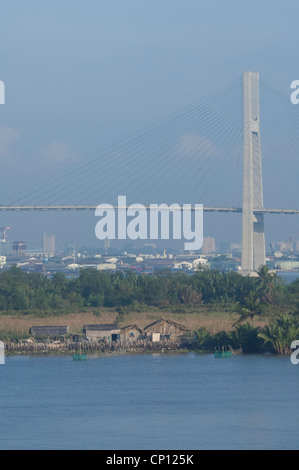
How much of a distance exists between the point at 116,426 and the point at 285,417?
12.0 feet

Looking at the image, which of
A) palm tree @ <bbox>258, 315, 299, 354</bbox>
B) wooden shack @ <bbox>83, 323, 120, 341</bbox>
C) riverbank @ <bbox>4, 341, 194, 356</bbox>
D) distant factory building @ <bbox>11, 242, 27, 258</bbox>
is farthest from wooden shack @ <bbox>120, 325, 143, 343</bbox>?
distant factory building @ <bbox>11, 242, 27, 258</bbox>

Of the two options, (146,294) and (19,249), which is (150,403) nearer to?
(146,294)

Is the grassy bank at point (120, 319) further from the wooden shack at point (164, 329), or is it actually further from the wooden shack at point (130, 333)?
the wooden shack at point (130, 333)

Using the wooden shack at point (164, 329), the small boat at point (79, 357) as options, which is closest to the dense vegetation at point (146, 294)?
the wooden shack at point (164, 329)

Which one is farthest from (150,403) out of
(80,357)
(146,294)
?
(146,294)

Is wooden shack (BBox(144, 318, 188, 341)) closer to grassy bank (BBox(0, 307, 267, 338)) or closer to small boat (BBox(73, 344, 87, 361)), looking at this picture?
grassy bank (BBox(0, 307, 267, 338))

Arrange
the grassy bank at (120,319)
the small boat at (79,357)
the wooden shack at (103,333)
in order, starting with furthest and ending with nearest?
the grassy bank at (120,319) < the wooden shack at (103,333) < the small boat at (79,357)

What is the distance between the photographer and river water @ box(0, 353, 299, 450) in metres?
19.5

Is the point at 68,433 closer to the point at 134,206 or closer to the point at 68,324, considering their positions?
the point at 68,324

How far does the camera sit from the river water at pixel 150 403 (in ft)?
63.8

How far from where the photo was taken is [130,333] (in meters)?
33.4

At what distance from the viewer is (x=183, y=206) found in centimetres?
6319

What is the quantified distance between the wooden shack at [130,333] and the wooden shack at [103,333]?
0.63 feet

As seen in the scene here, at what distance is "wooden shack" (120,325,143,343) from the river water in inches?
83.5
